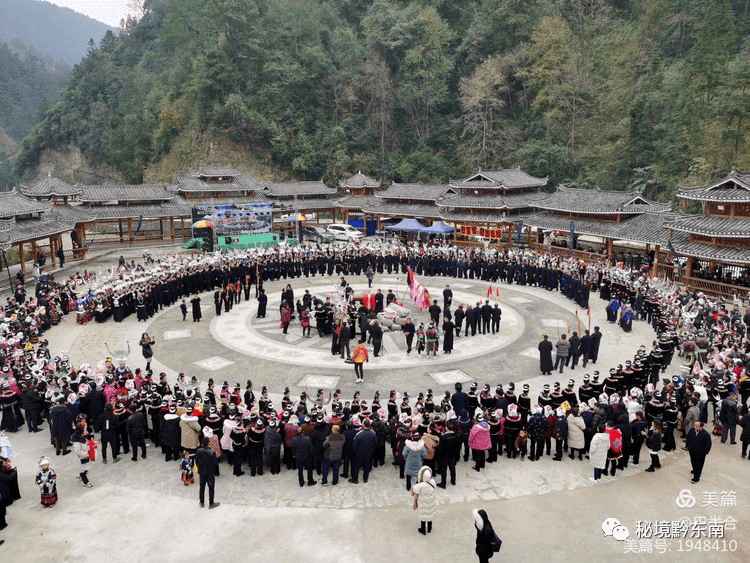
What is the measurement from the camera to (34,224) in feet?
120

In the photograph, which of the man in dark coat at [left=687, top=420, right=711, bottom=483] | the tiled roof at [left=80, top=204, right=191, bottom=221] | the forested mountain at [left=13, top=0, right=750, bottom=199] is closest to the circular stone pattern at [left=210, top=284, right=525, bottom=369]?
the man in dark coat at [left=687, top=420, right=711, bottom=483]

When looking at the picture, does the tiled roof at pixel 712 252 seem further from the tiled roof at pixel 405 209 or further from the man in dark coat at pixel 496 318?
the tiled roof at pixel 405 209

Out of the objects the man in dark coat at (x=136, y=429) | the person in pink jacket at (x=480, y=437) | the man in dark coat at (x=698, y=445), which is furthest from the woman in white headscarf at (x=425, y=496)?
the man in dark coat at (x=136, y=429)

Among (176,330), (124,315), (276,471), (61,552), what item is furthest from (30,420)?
(124,315)

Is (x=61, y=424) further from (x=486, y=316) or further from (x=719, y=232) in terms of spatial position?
(x=719, y=232)

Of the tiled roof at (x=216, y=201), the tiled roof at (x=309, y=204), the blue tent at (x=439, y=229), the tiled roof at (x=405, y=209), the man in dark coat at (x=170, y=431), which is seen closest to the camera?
the man in dark coat at (x=170, y=431)

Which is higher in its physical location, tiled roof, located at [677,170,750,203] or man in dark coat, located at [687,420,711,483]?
tiled roof, located at [677,170,750,203]

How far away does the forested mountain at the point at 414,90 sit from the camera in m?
58.3

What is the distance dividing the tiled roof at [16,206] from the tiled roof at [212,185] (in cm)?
1628

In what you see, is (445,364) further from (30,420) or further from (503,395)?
(30,420)

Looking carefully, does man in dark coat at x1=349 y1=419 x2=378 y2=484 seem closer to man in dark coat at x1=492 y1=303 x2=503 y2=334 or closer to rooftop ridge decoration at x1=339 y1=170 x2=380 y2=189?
man in dark coat at x1=492 y1=303 x2=503 y2=334

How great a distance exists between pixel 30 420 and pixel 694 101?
55938 millimetres

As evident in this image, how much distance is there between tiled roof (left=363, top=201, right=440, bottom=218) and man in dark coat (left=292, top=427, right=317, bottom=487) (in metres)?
39.2

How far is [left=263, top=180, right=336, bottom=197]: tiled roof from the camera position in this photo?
59031 mm
